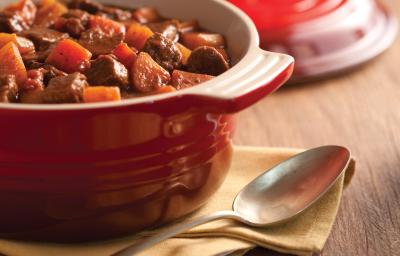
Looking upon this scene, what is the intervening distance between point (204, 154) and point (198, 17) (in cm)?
72

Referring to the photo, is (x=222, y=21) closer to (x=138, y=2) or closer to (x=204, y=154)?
(x=138, y=2)

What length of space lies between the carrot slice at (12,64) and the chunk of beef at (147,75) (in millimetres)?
274

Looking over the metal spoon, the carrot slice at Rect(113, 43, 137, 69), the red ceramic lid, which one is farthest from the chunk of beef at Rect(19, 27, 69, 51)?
the red ceramic lid

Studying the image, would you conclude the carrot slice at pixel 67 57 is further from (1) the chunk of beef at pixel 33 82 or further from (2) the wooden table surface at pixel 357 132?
(2) the wooden table surface at pixel 357 132

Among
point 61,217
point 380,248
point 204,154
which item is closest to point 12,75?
point 61,217

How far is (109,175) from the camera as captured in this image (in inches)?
66.2

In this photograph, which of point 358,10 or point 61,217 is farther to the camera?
point 358,10

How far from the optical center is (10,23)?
7.50ft

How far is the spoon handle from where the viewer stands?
1646mm

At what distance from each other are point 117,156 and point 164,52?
17.4 inches

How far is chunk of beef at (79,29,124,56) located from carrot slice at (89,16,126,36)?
79 millimetres

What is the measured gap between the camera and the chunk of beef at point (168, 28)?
228 centimetres

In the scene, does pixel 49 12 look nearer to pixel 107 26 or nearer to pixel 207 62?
pixel 107 26

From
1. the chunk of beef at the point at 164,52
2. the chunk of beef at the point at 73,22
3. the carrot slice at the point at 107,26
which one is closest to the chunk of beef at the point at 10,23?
the chunk of beef at the point at 73,22
